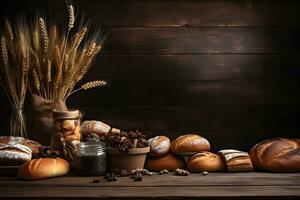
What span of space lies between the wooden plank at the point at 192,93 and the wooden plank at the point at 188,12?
0.32m

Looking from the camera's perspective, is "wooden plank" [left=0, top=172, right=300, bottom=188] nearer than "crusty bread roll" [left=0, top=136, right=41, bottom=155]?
Yes

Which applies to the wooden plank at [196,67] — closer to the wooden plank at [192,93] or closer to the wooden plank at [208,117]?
the wooden plank at [192,93]

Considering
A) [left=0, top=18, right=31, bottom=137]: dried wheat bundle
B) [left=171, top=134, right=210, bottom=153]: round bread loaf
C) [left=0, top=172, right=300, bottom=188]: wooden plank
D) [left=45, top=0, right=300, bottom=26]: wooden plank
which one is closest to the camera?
[left=0, top=172, right=300, bottom=188]: wooden plank

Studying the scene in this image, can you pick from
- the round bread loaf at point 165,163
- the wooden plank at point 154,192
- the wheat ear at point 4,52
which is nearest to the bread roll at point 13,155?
the wooden plank at point 154,192

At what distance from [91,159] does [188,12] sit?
39.3 inches

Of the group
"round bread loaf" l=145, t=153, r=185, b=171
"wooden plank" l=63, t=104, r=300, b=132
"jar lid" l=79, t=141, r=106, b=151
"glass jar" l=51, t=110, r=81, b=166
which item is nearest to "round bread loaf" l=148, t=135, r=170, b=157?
"round bread loaf" l=145, t=153, r=185, b=171

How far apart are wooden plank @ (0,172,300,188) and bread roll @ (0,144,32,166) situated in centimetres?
7

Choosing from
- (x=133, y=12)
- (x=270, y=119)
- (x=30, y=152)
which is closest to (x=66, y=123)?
(x=30, y=152)

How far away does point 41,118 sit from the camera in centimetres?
200

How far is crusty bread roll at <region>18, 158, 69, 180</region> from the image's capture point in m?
1.70

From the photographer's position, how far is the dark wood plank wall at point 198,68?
7.48 ft

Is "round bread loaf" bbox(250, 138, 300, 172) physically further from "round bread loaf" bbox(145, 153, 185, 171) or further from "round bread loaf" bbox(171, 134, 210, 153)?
"round bread loaf" bbox(145, 153, 185, 171)

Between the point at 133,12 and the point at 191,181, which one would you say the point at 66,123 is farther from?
the point at 133,12

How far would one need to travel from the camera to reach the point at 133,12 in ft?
7.46
